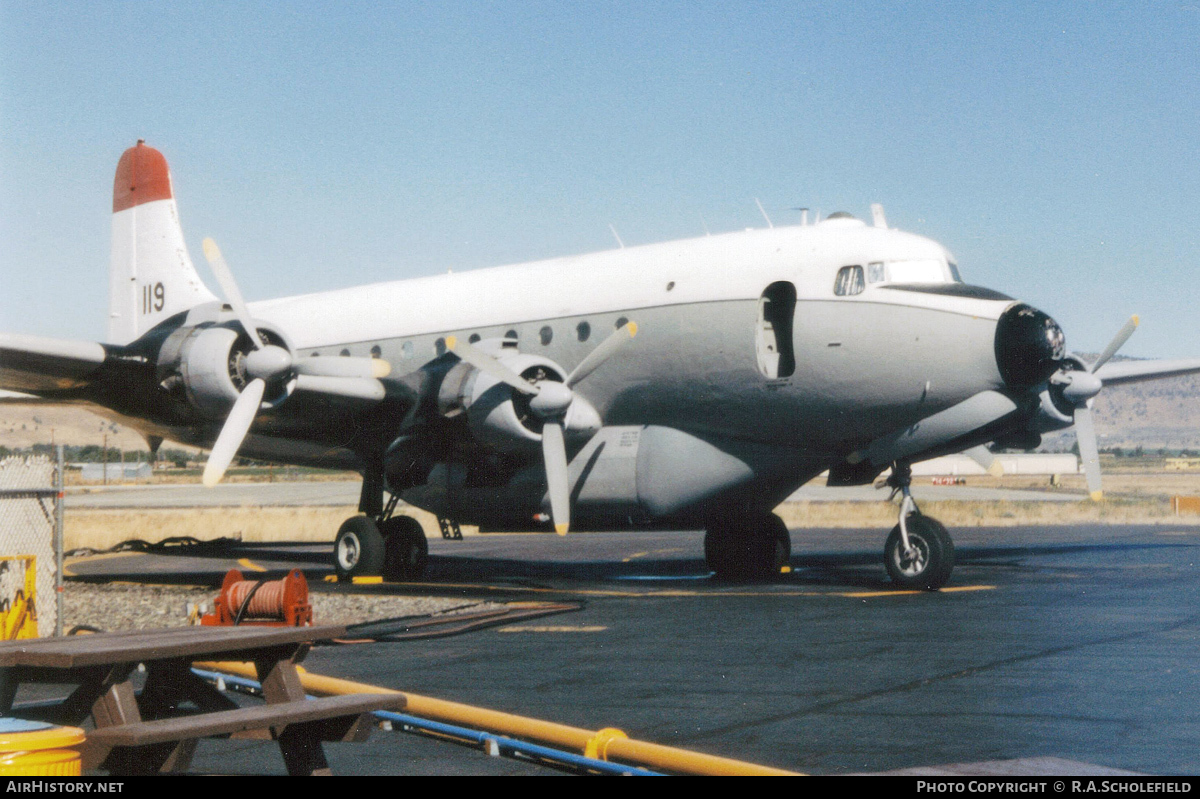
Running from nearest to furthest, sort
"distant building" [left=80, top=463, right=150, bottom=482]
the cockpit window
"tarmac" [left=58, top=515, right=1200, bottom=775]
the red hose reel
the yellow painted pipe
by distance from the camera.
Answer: the yellow painted pipe
"tarmac" [left=58, top=515, right=1200, bottom=775]
the red hose reel
the cockpit window
"distant building" [left=80, top=463, right=150, bottom=482]

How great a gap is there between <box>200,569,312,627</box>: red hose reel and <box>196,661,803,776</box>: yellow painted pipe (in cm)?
53

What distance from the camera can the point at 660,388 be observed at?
55.2 ft

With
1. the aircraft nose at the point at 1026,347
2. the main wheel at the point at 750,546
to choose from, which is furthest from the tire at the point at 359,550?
the aircraft nose at the point at 1026,347

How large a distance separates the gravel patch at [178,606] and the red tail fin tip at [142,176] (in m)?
8.35

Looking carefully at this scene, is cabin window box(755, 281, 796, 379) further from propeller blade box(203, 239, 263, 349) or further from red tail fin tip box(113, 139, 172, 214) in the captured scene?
red tail fin tip box(113, 139, 172, 214)

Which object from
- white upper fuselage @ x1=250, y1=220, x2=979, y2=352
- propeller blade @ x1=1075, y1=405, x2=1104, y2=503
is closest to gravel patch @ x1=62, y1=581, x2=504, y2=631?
white upper fuselage @ x1=250, y1=220, x2=979, y2=352

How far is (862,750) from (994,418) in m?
8.91

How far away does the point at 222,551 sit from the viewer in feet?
88.9

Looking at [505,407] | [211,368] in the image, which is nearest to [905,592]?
[505,407]

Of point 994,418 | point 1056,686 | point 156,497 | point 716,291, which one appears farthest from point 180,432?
point 156,497

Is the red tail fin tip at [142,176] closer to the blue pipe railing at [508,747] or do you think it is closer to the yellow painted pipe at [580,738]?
the yellow painted pipe at [580,738]

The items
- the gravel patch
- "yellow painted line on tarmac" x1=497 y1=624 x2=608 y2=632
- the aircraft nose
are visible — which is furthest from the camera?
the aircraft nose

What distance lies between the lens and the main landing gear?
730 inches

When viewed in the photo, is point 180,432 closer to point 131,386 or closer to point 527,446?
point 131,386
